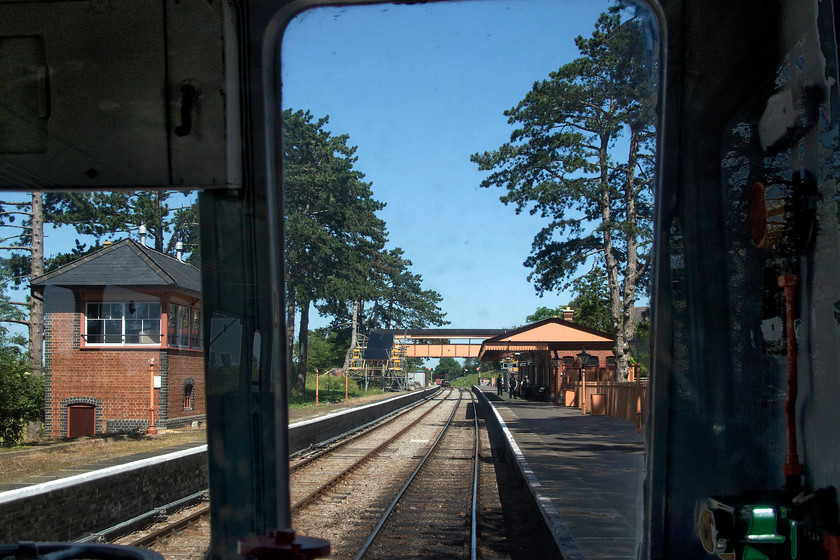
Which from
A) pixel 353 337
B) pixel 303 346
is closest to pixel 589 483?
pixel 353 337

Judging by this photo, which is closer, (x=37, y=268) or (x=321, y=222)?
(x=37, y=268)

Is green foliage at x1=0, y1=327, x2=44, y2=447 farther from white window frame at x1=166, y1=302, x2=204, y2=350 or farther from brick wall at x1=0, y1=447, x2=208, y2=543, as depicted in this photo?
brick wall at x1=0, y1=447, x2=208, y2=543

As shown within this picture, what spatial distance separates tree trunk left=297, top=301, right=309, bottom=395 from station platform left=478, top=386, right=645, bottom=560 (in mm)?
1448

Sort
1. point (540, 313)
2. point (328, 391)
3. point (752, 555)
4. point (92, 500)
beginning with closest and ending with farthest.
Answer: point (752, 555) → point (328, 391) → point (92, 500) → point (540, 313)

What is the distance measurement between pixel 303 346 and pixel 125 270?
81 centimetres

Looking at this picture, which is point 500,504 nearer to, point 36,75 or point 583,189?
point 583,189

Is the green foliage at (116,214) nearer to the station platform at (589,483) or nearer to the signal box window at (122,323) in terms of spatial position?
the signal box window at (122,323)

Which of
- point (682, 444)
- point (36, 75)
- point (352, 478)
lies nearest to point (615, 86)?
point (682, 444)

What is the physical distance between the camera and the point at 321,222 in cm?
349

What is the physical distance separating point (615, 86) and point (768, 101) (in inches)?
26.0

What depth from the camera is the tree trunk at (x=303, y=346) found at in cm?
330

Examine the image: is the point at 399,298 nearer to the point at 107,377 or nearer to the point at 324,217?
the point at 324,217

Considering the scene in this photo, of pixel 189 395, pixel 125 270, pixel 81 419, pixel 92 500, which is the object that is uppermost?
pixel 125 270

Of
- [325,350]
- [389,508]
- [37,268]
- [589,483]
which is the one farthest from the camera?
[389,508]
